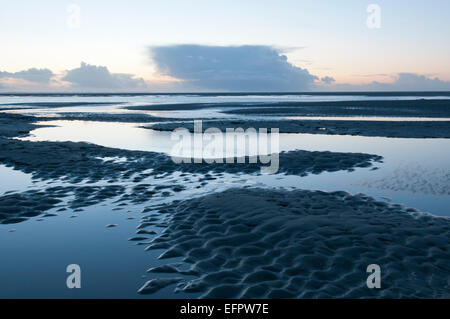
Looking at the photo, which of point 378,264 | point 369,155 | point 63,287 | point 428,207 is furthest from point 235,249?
point 369,155

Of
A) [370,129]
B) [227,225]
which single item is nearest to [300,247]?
[227,225]

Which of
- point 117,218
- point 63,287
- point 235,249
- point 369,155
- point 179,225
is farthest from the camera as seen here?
point 369,155

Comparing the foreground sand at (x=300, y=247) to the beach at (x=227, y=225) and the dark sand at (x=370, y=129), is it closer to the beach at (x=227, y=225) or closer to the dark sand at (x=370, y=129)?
the beach at (x=227, y=225)

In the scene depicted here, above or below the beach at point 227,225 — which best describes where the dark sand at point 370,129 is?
above

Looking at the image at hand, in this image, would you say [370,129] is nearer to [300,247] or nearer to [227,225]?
[227,225]

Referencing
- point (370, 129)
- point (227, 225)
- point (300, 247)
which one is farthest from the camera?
point (370, 129)

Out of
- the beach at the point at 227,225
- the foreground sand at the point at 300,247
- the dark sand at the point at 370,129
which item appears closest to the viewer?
Result: the foreground sand at the point at 300,247

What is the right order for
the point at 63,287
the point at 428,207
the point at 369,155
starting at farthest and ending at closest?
the point at 369,155, the point at 428,207, the point at 63,287

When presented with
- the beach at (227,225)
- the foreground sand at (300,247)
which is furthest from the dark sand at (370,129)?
the foreground sand at (300,247)
